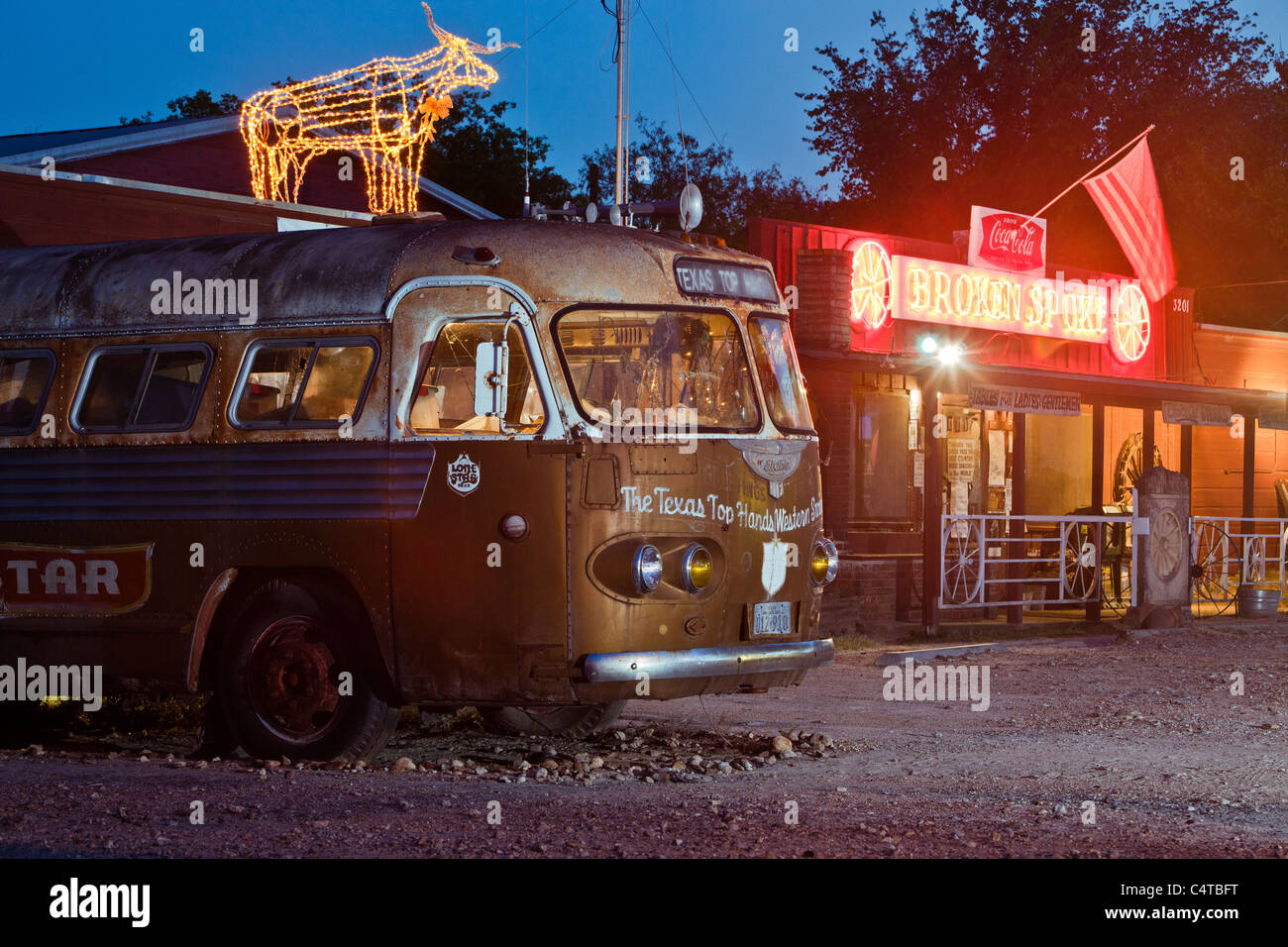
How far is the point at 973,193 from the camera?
40.4 m

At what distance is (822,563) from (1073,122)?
32.2 m

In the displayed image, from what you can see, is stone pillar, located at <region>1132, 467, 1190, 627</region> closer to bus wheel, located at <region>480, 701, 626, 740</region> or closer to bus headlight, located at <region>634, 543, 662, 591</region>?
bus wheel, located at <region>480, 701, 626, 740</region>

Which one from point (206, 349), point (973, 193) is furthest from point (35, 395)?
point (973, 193)

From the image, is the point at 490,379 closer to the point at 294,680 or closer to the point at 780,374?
the point at 780,374

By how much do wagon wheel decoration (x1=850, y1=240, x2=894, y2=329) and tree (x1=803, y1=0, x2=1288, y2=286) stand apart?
58.6 feet

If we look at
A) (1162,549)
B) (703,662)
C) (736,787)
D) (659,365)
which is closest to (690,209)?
(659,365)

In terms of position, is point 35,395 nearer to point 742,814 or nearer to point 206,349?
point 206,349

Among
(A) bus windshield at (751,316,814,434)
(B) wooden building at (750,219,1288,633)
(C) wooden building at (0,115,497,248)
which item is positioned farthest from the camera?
(B) wooden building at (750,219,1288,633)

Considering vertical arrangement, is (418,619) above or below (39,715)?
above

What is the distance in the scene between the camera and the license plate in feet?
29.9

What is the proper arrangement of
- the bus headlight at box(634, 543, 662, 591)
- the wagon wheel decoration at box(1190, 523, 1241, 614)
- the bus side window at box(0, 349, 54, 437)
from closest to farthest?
the bus headlight at box(634, 543, 662, 591)
the bus side window at box(0, 349, 54, 437)
the wagon wheel decoration at box(1190, 523, 1241, 614)

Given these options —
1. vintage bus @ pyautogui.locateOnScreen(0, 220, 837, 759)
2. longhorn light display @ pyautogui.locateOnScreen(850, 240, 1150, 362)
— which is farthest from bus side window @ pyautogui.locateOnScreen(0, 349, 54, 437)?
longhorn light display @ pyautogui.locateOnScreen(850, 240, 1150, 362)

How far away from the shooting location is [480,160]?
141 ft
